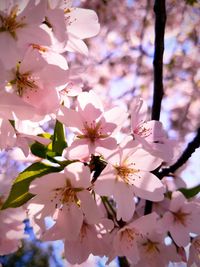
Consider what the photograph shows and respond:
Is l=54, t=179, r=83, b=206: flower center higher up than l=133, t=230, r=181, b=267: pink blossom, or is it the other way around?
l=54, t=179, r=83, b=206: flower center

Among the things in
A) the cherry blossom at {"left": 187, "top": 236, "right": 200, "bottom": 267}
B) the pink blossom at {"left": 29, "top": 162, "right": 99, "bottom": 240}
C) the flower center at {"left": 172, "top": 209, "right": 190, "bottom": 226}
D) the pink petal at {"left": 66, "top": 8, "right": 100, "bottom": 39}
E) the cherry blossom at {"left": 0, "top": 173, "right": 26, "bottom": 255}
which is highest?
the pink petal at {"left": 66, "top": 8, "right": 100, "bottom": 39}

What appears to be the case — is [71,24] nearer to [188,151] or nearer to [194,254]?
[188,151]

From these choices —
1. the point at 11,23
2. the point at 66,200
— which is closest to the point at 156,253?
the point at 66,200

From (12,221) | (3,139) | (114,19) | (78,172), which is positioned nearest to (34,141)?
(3,139)

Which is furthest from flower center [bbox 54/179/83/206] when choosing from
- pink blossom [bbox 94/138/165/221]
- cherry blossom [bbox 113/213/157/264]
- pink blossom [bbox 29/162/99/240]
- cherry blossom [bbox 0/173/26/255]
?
cherry blossom [bbox 0/173/26/255]

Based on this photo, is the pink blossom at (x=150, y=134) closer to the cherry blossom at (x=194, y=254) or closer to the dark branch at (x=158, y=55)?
the dark branch at (x=158, y=55)

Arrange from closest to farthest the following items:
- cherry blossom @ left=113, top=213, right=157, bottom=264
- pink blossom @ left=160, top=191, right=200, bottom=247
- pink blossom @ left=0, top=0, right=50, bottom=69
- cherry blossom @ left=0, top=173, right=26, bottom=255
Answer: pink blossom @ left=0, top=0, right=50, bottom=69
cherry blossom @ left=113, top=213, right=157, bottom=264
pink blossom @ left=160, top=191, right=200, bottom=247
cherry blossom @ left=0, top=173, right=26, bottom=255

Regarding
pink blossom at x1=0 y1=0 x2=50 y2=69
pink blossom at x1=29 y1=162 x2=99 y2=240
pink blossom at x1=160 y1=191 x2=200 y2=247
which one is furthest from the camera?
pink blossom at x1=160 y1=191 x2=200 y2=247

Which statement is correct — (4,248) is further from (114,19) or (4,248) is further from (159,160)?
(114,19)

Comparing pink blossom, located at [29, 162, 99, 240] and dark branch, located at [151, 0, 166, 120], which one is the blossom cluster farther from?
dark branch, located at [151, 0, 166, 120]
